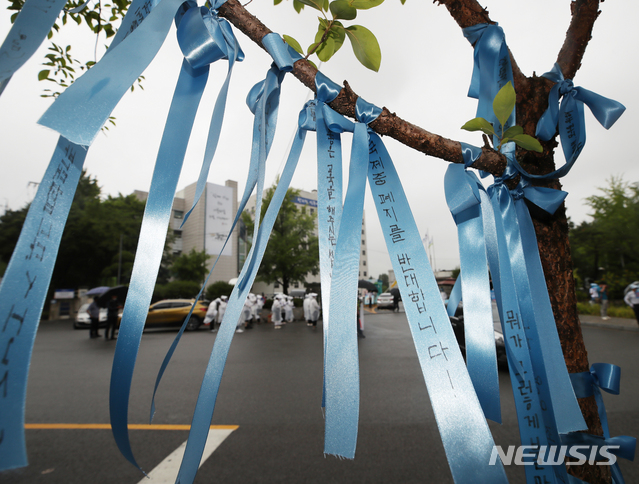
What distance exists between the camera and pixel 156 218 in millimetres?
677

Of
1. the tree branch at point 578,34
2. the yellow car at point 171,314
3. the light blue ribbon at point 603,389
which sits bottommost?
the yellow car at point 171,314

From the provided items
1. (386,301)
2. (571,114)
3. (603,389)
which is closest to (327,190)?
(571,114)

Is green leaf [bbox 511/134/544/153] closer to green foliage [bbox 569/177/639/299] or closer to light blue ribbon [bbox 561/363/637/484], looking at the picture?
light blue ribbon [bbox 561/363/637/484]

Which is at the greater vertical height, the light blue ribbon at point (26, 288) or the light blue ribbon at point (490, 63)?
the light blue ribbon at point (490, 63)

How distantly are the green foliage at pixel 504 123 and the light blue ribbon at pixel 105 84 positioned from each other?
0.73 metres

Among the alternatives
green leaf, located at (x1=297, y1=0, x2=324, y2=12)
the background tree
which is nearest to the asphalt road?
Result: green leaf, located at (x1=297, y1=0, x2=324, y2=12)

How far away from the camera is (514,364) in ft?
2.85

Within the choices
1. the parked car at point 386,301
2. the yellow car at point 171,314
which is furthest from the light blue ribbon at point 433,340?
the parked car at point 386,301

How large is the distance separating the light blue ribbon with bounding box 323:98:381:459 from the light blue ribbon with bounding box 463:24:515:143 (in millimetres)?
440

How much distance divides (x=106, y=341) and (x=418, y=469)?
12.2 m

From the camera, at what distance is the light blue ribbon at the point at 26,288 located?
536mm

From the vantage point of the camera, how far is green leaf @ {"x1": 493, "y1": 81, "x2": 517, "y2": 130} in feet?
2.64

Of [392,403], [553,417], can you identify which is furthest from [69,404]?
[553,417]

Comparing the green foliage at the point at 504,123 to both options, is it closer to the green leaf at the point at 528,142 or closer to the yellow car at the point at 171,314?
the green leaf at the point at 528,142
